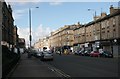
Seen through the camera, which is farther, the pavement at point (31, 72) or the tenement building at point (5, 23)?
the tenement building at point (5, 23)

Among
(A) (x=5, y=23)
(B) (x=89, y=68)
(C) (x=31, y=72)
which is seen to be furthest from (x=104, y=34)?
→ (C) (x=31, y=72)

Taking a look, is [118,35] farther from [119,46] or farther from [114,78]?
[114,78]

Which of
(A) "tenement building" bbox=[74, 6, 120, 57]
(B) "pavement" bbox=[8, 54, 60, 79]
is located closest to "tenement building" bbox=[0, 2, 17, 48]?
(B) "pavement" bbox=[8, 54, 60, 79]

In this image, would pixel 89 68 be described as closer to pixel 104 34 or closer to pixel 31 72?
pixel 31 72

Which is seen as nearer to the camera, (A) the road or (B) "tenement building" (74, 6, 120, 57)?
(A) the road

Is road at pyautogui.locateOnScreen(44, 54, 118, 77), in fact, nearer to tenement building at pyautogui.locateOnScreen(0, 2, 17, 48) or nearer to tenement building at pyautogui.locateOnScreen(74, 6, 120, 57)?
tenement building at pyautogui.locateOnScreen(0, 2, 17, 48)

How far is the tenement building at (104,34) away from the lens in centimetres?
7316

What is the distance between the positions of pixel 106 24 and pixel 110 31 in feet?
14.6

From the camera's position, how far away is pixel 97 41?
88.1m

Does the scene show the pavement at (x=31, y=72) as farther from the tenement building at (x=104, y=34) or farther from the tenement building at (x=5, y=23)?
the tenement building at (x=104, y=34)

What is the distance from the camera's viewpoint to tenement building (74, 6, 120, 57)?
240ft

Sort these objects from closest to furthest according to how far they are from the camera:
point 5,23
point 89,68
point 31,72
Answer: point 31,72
point 89,68
point 5,23

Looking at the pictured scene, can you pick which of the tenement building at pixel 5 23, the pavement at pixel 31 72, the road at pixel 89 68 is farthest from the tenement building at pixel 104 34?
the pavement at pixel 31 72

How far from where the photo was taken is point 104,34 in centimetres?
8312
